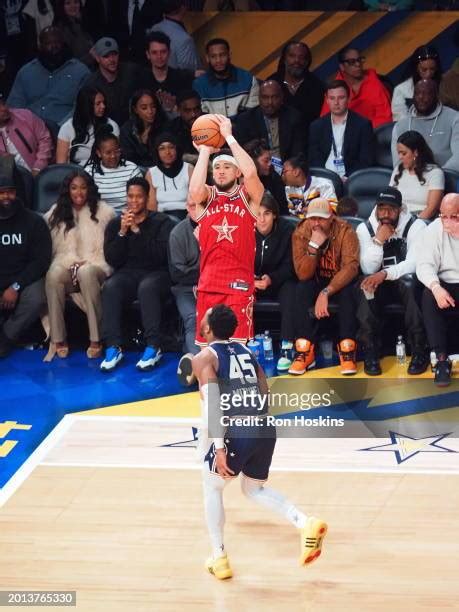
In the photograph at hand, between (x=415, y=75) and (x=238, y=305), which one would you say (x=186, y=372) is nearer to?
(x=238, y=305)

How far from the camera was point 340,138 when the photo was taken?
11.1 m

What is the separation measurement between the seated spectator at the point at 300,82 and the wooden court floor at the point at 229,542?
4.65 m

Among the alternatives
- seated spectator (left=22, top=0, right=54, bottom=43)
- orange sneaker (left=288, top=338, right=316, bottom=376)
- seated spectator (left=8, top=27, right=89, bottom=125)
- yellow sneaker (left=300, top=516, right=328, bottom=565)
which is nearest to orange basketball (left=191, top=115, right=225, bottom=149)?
orange sneaker (left=288, top=338, right=316, bottom=376)

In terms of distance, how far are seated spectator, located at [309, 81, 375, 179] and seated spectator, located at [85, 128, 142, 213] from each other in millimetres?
1612

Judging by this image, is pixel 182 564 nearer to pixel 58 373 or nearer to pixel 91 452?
pixel 91 452

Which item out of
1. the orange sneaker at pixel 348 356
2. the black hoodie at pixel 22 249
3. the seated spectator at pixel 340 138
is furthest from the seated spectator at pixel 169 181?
the orange sneaker at pixel 348 356

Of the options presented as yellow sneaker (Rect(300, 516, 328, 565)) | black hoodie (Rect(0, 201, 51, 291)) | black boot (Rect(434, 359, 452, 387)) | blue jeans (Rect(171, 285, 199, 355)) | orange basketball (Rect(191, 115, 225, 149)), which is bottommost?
yellow sneaker (Rect(300, 516, 328, 565))

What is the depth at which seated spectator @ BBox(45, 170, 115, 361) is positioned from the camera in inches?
409

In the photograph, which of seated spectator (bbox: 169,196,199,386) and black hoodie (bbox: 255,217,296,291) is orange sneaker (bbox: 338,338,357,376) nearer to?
black hoodie (bbox: 255,217,296,291)

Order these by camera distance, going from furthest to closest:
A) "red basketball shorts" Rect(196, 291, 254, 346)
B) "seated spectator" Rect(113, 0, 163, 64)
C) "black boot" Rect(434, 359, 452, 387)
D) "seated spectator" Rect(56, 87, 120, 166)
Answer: "seated spectator" Rect(113, 0, 163, 64), "seated spectator" Rect(56, 87, 120, 166), "black boot" Rect(434, 359, 452, 387), "red basketball shorts" Rect(196, 291, 254, 346)

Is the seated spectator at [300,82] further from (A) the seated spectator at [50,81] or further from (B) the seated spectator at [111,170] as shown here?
(A) the seated spectator at [50,81]

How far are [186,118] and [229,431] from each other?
5.29m

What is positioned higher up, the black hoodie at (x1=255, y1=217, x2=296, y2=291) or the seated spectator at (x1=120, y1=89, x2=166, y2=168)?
Answer: the seated spectator at (x1=120, y1=89, x2=166, y2=168)

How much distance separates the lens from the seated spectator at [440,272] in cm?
949
